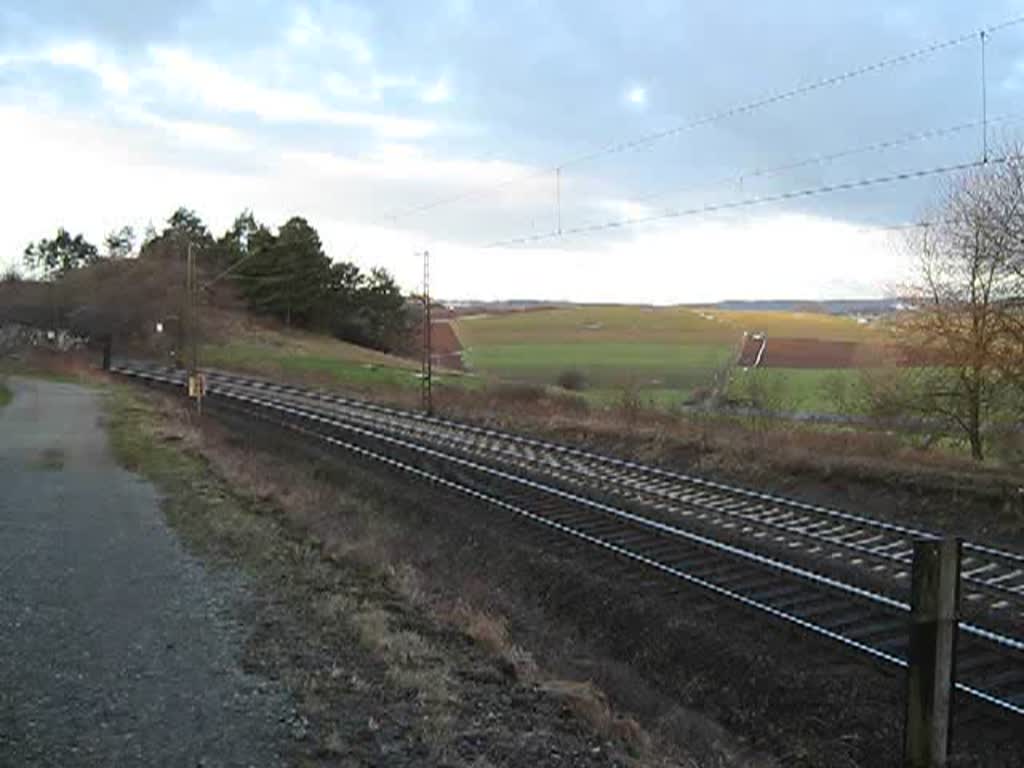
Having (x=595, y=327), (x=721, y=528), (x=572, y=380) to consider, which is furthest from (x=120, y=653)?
(x=595, y=327)

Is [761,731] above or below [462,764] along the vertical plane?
below

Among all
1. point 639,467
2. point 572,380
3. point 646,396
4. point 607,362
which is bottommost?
point 639,467

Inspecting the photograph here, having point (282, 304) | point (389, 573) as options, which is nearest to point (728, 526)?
point (389, 573)

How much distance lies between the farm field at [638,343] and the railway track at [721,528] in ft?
42.1

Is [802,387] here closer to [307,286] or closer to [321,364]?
[321,364]

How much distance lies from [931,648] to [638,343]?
2414 inches

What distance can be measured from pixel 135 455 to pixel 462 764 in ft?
71.6

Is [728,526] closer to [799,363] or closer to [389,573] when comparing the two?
[389,573]

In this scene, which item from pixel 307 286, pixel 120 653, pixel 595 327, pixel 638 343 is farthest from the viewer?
pixel 307 286

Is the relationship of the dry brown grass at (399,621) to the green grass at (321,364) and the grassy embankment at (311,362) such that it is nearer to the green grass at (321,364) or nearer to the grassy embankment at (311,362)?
the grassy embankment at (311,362)

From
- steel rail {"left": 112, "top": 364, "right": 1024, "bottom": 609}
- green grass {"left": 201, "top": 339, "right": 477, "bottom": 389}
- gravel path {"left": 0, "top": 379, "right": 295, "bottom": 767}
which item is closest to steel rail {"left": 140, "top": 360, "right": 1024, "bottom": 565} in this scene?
steel rail {"left": 112, "top": 364, "right": 1024, "bottom": 609}

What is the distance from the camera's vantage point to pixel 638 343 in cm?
6662

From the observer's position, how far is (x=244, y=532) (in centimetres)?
1538

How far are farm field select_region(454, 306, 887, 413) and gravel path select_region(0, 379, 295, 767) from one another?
24645mm
